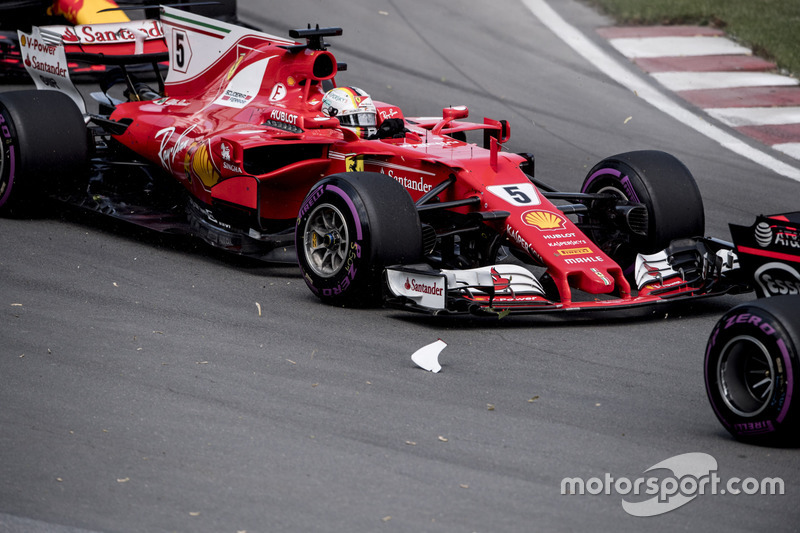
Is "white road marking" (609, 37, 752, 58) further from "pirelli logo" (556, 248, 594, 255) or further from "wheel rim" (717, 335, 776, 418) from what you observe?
"wheel rim" (717, 335, 776, 418)

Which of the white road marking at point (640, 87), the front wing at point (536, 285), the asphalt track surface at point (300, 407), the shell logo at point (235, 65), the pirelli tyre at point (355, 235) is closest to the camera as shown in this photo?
the asphalt track surface at point (300, 407)

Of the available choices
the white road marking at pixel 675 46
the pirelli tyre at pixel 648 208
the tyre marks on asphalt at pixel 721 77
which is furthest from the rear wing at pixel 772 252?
the white road marking at pixel 675 46

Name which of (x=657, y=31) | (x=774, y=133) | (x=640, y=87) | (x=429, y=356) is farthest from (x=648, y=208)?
(x=657, y=31)

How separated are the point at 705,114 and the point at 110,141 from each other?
7077 millimetres

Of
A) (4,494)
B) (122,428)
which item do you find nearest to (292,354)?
(122,428)

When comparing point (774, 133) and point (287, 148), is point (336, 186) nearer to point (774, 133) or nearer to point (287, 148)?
point (287, 148)

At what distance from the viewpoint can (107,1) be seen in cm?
1310

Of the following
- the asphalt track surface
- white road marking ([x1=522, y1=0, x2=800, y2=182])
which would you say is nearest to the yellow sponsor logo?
the asphalt track surface

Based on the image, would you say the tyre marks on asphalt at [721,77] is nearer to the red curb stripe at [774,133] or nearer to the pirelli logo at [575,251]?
the red curb stripe at [774,133]

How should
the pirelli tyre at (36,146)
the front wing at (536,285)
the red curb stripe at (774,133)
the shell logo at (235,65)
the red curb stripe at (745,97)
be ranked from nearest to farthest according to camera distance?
1. the front wing at (536,285)
2. the pirelli tyre at (36,146)
3. the shell logo at (235,65)
4. the red curb stripe at (774,133)
5. the red curb stripe at (745,97)

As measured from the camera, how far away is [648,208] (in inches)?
277

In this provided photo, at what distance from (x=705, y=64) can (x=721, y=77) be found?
603 mm

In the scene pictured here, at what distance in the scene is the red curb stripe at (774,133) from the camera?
38.3ft

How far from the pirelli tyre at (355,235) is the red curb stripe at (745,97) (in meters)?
7.52
